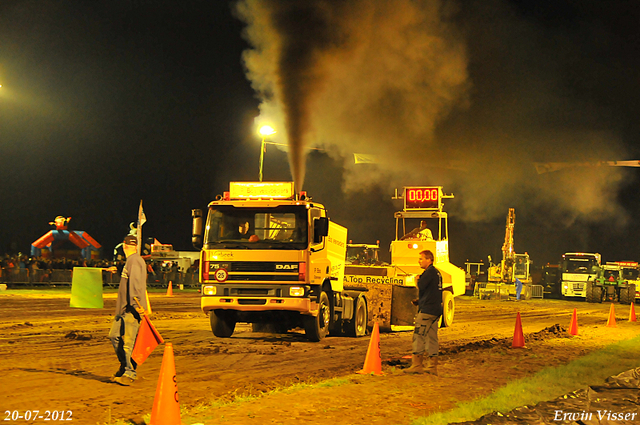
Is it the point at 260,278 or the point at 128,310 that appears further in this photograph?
the point at 260,278

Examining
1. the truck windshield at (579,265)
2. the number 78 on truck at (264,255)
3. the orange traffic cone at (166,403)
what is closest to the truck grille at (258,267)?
the number 78 on truck at (264,255)

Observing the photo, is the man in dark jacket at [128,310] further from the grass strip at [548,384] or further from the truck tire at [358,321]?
the truck tire at [358,321]

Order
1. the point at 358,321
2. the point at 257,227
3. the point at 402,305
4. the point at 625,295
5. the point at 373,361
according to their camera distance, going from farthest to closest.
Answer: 1. the point at 625,295
2. the point at 402,305
3. the point at 358,321
4. the point at 257,227
5. the point at 373,361

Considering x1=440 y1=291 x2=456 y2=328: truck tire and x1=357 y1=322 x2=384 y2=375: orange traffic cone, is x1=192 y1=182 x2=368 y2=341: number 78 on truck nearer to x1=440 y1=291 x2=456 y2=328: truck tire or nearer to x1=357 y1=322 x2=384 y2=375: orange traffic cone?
x1=357 y1=322 x2=384 y2=375: orange traffic cone

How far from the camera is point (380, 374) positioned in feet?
32.3

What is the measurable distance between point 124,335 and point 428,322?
4.51m

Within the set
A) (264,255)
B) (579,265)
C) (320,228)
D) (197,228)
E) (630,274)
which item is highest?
(579,265)

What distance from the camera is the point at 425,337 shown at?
10141mm

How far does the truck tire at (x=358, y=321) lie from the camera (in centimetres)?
1592

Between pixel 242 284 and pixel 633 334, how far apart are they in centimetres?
1180

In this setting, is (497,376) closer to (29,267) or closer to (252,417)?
(252,417)

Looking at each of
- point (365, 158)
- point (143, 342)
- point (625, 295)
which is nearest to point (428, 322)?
point (143, 342)

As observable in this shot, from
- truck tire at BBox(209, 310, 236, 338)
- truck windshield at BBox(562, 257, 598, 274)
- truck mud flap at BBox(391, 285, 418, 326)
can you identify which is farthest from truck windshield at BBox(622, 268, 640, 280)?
truck tire at BBox(209, 310, 236, 338)

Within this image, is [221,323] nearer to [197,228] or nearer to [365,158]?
[197,228]
